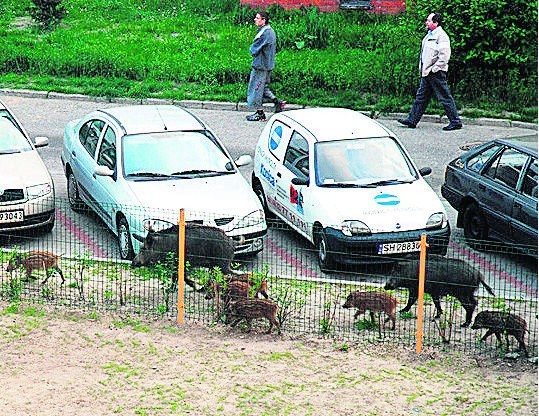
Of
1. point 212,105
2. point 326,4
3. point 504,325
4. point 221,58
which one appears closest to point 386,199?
point 504,325

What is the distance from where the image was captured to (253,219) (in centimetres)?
1371

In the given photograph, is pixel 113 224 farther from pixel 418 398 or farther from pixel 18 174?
pixel 418 398

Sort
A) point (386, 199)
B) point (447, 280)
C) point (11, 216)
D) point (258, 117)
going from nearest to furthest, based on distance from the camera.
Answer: point (447, 280)
point (386, 199)
point (11, 216)
point (258, 117)

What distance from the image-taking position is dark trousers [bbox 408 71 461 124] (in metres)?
20.2

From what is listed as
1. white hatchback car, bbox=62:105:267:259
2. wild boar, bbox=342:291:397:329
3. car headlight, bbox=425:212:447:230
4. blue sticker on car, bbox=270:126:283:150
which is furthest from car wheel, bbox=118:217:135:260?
car headlight, bbox=425:212:447:230

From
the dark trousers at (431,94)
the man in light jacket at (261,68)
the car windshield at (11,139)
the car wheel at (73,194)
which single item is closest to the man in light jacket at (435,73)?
the dark trousers at (431,94)

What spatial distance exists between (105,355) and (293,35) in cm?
1527

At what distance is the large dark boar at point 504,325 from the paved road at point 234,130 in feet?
14.5

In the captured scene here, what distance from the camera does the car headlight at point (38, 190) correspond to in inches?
565

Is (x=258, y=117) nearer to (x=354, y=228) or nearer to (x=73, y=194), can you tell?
(x=73, y=194)

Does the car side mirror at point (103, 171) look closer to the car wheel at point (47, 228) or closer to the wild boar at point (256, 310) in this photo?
the car wheel at point (47, 228)

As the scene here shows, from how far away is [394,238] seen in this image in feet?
43.8

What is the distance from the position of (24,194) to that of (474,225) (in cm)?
563

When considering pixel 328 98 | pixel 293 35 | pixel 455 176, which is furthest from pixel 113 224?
pixel 293 35
